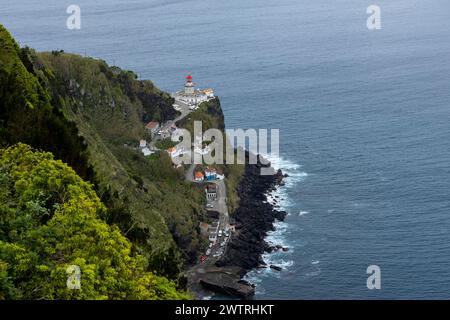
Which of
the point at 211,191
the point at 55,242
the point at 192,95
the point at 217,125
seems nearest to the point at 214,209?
the point at 211,191

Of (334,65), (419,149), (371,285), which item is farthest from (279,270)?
(334,65)

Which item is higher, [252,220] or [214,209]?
[214,209]

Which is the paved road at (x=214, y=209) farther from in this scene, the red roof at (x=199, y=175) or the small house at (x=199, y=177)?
the red roof at (x=199, y=175)

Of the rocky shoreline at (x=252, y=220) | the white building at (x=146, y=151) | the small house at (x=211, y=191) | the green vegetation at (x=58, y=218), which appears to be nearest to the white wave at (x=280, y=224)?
the rocky shoreline at (x=252, y=220)

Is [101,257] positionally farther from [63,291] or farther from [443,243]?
[443,243]

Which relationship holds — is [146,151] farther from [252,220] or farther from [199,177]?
[252,220]

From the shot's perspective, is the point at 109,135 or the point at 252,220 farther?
the point at 109,135
